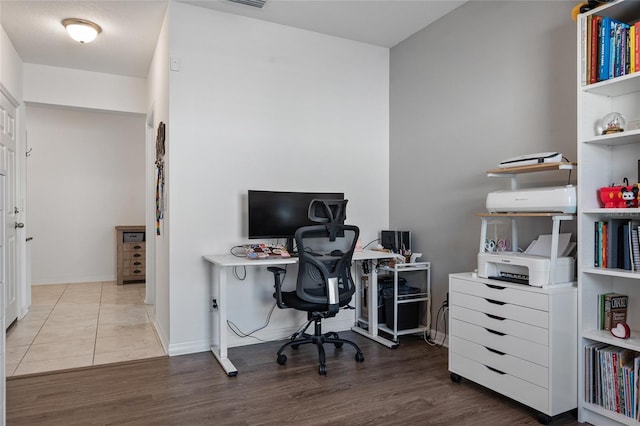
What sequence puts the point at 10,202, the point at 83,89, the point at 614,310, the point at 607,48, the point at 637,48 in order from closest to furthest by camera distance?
1. the point at 637,48
2. the point at 607,48
3. the point at 614,310
4. the point at 10,202
5. the point at 83,89

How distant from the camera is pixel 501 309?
2465mm

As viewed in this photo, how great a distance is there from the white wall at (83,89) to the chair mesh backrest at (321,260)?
3.16 m

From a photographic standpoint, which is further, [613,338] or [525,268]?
[525,268]

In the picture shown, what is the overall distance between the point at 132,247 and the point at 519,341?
5.66 m

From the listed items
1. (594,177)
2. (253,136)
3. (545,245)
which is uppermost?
(253,136)

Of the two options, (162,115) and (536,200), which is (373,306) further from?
(162,115)

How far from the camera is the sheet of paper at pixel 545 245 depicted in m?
2.47

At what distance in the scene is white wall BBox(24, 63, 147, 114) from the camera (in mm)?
4578

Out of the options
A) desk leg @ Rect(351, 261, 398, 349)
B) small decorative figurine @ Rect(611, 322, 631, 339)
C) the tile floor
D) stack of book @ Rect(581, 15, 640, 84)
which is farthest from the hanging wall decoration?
small decorative figurine @ Rect(611, 322, 631, 339)

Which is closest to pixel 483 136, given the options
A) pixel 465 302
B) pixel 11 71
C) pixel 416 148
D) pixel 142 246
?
pixel 416 148

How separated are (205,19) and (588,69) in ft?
8.80

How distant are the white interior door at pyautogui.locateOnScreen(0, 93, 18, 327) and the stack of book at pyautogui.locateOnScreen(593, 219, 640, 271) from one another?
4.52 m

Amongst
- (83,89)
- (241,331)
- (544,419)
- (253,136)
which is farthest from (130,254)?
(544,419)

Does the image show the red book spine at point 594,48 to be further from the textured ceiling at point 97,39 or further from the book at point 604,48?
the textured ceiling at point 97,39
